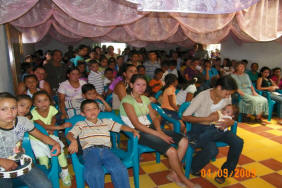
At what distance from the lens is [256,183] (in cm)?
262

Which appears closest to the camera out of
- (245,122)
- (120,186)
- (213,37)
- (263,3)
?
(120,186)

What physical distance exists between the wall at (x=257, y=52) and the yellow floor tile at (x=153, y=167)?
5.03 meters

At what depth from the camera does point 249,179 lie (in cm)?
270

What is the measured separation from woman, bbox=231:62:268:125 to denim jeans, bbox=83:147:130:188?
350 cm

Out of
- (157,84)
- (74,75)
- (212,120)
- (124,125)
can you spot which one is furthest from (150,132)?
(157,84)

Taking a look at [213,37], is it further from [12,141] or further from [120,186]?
[12,141]

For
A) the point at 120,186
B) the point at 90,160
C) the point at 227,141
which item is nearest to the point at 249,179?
the point at 227,141

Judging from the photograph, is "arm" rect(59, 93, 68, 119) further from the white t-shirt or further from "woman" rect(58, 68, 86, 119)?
the white t-shirt

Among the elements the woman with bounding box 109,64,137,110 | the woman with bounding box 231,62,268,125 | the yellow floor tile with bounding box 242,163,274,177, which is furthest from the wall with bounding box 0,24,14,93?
the woman with bounding box 231,62,268,125

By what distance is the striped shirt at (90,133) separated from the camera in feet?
7.41

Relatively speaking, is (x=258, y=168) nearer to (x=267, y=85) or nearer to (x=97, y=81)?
(x=267, y=85)

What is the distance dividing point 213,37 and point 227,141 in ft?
7.32

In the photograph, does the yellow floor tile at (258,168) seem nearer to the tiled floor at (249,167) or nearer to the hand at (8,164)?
the tiled floor at (249,167)

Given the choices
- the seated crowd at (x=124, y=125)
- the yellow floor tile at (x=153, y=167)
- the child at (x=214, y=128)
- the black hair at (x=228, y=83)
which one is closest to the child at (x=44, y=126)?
the seated crowd at (x=124, y=125)
